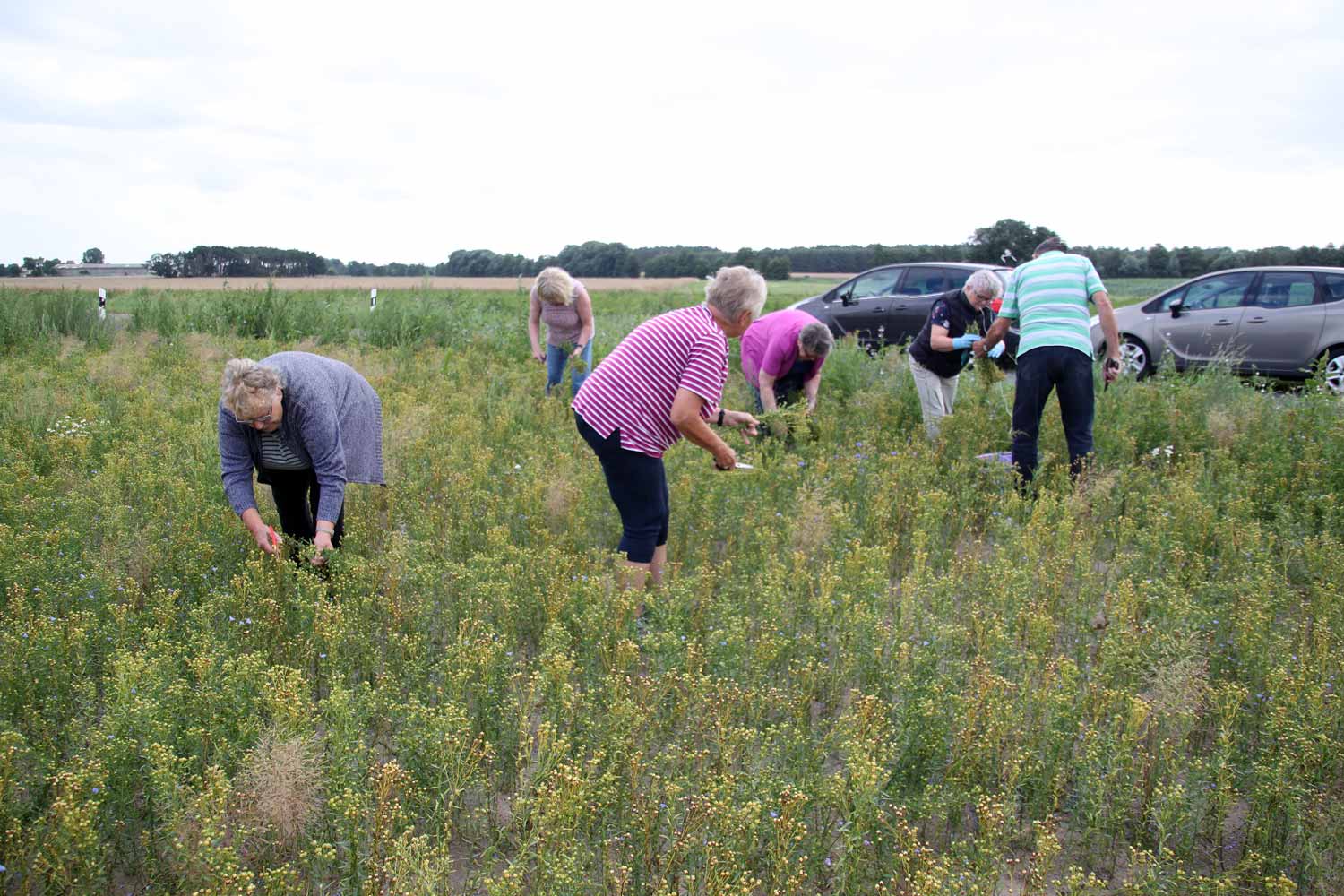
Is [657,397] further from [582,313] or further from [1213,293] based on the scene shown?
[1213,293]

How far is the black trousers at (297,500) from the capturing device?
4.31 m

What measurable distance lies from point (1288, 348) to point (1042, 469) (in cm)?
627

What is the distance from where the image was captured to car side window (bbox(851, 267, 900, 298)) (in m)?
13.5

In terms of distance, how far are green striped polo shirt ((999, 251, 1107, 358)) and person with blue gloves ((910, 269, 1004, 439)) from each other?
1.48 ft

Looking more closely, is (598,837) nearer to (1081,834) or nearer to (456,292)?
(1081,834)

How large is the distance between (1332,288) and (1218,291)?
47.4 inches

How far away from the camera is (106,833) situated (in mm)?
2629

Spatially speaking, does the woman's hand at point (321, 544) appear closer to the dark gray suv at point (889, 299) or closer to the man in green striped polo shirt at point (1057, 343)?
the man in green striped polo shirt at point (1057, 343)

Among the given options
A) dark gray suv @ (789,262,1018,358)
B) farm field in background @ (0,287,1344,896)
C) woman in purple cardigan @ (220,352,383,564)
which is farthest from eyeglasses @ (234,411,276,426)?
dark gray suv @ (789,262,1018,358)

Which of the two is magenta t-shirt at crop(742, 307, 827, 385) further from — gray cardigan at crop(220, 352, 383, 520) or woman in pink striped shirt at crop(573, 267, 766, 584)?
gray cardigan at crop(220, 352, 383, 520)

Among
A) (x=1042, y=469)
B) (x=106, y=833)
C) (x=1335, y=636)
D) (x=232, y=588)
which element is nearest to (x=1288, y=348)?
(x=1042, y=469)

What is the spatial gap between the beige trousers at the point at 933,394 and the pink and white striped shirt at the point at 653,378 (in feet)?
11.6

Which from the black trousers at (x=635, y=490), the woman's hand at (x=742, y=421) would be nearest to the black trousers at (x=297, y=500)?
the black trousers at (x=635, y=490)

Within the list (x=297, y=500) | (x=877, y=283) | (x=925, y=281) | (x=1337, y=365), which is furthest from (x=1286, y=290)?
(x=297, y=500)
